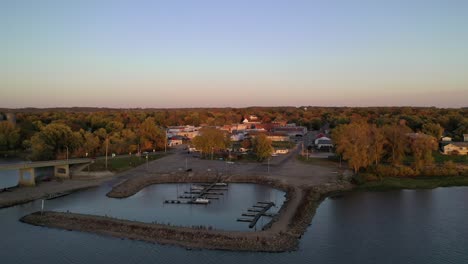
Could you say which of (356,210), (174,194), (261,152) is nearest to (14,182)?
(174,194)

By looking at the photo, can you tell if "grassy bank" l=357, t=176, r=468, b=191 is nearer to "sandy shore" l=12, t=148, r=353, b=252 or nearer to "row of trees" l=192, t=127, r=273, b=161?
"sandy shore" l=12, t=148, r=353, b=252

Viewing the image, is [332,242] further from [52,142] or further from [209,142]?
[52,142]

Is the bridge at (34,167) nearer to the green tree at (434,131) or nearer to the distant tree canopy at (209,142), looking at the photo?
the distant tree canopy at (209,142)

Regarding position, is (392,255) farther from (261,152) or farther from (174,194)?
(261,152)

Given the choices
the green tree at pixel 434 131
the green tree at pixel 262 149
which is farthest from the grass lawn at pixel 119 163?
the green tree at pixel 434 131

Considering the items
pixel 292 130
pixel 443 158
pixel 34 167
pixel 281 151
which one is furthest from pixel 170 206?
pixel 292 130
